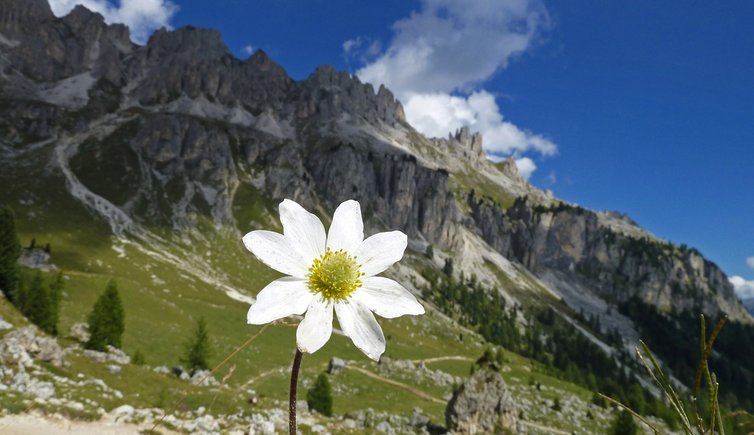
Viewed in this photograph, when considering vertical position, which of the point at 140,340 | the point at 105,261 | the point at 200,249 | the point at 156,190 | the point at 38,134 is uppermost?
the point at 38,134

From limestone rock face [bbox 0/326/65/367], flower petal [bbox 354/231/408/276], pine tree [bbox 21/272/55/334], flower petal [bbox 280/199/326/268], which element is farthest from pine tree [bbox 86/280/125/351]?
flower petal [bbox 354/231/408/276]

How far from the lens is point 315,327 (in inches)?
88.5

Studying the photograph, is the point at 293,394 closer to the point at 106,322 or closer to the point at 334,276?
the point at 334,276

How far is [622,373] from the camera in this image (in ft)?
536

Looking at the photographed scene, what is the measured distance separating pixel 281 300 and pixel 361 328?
1.49ft

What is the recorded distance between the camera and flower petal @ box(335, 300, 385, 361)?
231 cm

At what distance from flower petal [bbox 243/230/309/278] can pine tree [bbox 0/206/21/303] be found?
50789mm

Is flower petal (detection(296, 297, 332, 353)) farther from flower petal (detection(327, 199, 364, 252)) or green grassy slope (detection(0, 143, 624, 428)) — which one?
flower petal (detection(327, 199, 364, 252))

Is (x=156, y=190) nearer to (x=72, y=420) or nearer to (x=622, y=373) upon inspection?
(x=72, y=420)

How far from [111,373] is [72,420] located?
471 inches

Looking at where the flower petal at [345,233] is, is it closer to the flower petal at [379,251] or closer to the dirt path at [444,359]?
the flower petal at [379,251]

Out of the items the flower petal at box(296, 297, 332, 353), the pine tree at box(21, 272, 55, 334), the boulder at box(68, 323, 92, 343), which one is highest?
the flower petal at box(296, 297, 332, 353)

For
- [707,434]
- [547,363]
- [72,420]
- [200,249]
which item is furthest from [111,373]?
[547,363]

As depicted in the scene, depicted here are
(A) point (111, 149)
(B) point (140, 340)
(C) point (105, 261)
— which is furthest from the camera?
(A) point (111, 149)
